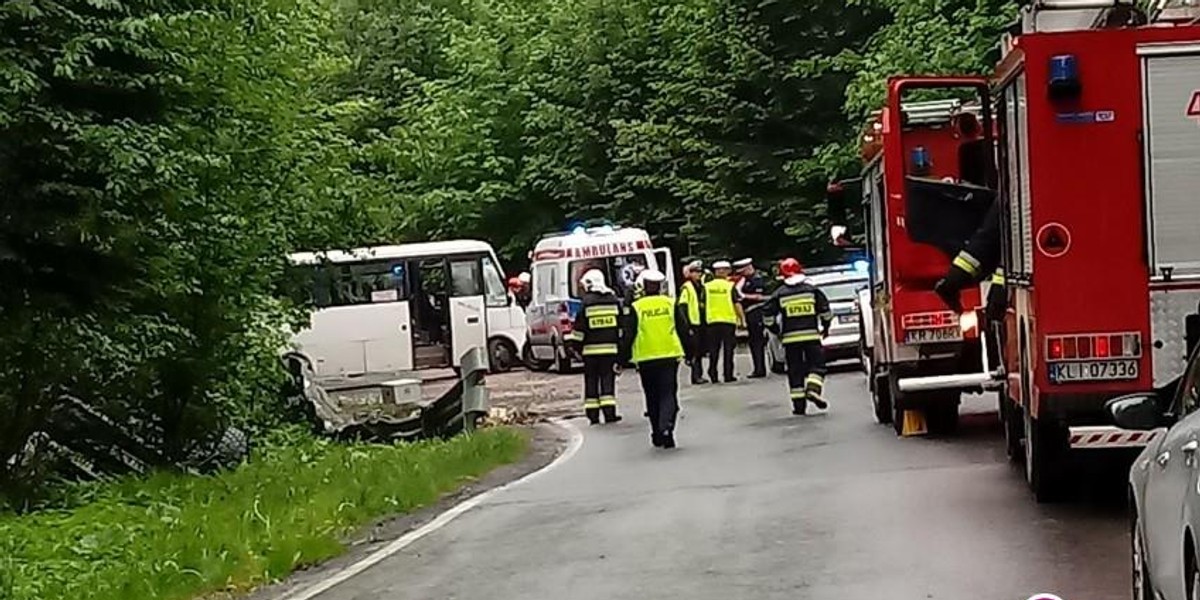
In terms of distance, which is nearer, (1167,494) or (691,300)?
(1167,494)

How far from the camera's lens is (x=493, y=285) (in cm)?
3766

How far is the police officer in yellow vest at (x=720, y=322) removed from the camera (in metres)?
28.6

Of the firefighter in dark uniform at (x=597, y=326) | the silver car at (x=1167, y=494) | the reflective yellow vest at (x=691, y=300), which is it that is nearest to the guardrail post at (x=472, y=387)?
the firefighter in dark uniform at (x=597, y=326)

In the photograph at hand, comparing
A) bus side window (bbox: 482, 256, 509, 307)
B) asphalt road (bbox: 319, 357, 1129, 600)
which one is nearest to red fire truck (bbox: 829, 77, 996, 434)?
asphalt road (bbox: 319, 357, 1129, 600)

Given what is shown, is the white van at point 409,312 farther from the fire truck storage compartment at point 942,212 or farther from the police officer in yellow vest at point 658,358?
the fire truck storage compartment at point 942,212

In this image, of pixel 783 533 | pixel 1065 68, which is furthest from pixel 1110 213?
pixel 783 533

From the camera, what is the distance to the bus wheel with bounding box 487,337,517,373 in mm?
38750

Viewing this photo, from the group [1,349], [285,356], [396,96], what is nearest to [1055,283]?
[1,349]

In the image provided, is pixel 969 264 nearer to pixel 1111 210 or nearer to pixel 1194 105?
pixel 1111 210

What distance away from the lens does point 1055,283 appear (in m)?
11.2

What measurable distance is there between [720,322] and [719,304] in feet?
0.93

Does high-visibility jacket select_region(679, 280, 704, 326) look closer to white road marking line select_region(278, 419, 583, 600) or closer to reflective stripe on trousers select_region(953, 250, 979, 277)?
white road marking line select_region(278, 419, 583, 600)

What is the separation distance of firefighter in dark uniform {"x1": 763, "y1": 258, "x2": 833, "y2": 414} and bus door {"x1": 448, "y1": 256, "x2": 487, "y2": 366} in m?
15.6

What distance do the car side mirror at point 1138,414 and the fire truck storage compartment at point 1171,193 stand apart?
3803mm
